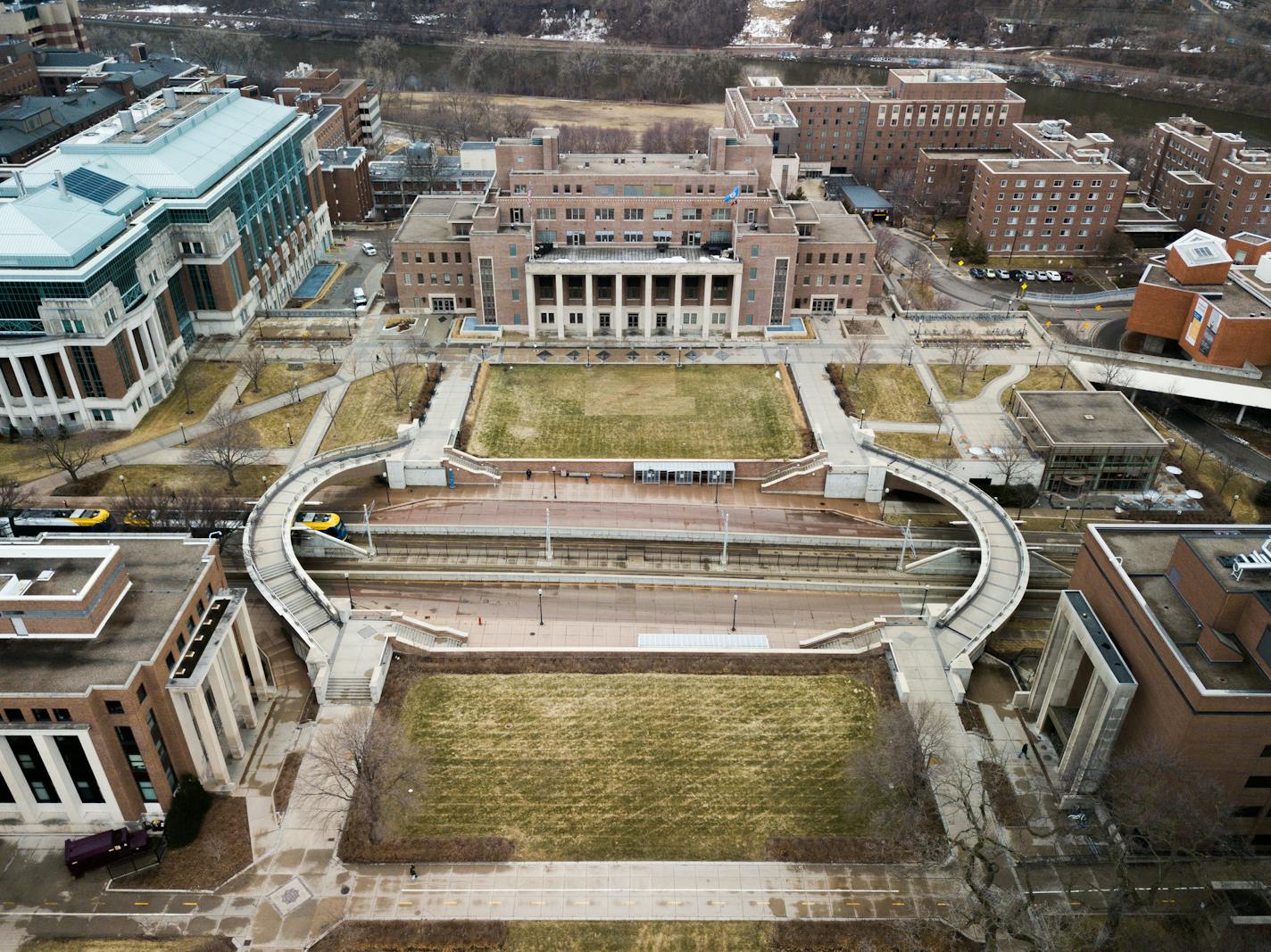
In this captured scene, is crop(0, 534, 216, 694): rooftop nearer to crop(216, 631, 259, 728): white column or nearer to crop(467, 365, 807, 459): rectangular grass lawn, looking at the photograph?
crop(216, 631, 259, 728): white column

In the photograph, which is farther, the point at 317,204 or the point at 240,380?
the point at 317,204

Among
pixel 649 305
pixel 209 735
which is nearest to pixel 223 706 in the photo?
pixel 209 735

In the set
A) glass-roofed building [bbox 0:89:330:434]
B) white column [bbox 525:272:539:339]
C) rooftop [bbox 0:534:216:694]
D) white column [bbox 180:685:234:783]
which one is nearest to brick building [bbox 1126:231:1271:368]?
white column [bbox 525:272:539:339]

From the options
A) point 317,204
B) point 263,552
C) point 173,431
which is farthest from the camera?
point 317,204

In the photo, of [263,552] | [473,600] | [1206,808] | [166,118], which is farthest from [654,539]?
[166,118]

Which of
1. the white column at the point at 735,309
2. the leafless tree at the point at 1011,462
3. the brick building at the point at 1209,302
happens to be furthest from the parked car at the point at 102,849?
the brick building at the point at 1209,302

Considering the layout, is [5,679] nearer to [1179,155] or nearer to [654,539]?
[654,539]
